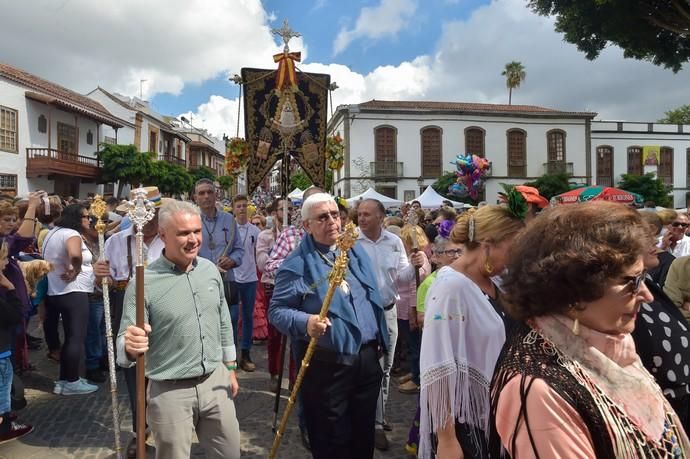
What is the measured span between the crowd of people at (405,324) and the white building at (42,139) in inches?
725

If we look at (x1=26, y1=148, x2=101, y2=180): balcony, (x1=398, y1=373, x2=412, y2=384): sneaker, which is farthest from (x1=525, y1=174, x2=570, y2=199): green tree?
(x1=26, y1=148, x2=101, y2=180): balcony

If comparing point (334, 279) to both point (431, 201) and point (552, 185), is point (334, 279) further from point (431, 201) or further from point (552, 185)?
point (552, 185)

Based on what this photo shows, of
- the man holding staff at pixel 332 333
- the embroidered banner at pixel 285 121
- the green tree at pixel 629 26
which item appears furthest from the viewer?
the green tree at pixel 629 26

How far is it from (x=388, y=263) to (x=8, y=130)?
2413 cm

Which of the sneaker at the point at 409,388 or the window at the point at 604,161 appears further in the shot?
the window at the point at 604,161

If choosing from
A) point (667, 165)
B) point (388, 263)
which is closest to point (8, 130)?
point (388, 263)

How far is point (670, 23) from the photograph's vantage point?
1012 cm

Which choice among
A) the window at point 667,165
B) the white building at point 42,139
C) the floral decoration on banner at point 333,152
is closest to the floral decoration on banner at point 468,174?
the floral decoration on banner at point 333,152

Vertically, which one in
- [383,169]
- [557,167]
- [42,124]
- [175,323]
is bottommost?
[175,323]

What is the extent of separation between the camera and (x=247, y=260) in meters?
5.87

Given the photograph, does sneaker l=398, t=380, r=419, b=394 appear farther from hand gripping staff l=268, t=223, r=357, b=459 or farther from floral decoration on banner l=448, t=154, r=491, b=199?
floral decoration on banner l=448, t=154, r=491, b=199

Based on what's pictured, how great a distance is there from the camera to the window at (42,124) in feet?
79.2

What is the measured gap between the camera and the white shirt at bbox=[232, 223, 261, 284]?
19.1 ft

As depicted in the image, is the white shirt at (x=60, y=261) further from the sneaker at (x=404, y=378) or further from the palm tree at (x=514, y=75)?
the palm tree at (x=514, y=75)
